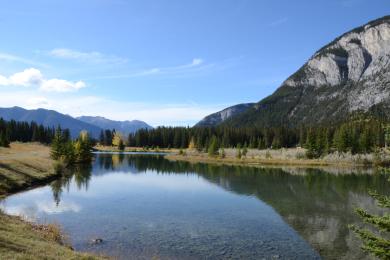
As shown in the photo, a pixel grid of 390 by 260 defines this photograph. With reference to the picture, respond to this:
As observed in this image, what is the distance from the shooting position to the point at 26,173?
68500mm

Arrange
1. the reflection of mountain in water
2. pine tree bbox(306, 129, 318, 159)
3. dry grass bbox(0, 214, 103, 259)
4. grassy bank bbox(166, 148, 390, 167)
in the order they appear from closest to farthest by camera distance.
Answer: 1. dry grass bbox(0, 214, 103, 259)
2. the reflection of mountain in water
3. grassy bank bbox(166, 148, 390, 167)
4. pine tree bbox(306, 129, 318, 159)

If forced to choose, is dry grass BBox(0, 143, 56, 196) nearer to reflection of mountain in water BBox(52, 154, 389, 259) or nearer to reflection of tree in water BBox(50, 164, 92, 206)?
reflection of tree in water BBox(50, 164, 92, 206)

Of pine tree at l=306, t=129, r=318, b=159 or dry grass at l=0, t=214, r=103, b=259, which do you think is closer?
dry grass at l=0, t=214, r=103, b=259

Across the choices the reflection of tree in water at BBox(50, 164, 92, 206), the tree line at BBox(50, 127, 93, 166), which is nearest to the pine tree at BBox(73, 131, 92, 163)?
the tree line at BBox(50, 127, 93, 166)

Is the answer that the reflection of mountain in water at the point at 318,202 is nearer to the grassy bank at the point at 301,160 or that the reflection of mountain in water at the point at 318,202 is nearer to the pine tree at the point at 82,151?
the pine tree at the point at 82,151

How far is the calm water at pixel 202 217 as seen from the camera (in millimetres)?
31375

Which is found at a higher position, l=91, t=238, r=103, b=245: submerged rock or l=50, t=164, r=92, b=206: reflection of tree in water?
l=50, t=164, r=92, b=206: reflection of tree in water

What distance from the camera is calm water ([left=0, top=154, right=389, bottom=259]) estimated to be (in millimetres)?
31375

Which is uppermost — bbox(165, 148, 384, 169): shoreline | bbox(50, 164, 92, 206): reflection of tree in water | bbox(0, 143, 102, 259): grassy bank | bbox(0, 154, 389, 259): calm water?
bbox(165, 148, 384, 169): shoreline

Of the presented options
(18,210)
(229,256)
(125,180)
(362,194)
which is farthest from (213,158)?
(229,256)

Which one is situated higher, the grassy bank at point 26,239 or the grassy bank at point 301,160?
the grassy bank at point 301,160

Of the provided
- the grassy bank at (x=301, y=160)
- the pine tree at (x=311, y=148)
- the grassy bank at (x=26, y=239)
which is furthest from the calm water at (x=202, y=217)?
the pine tree at (x=311, y=148)

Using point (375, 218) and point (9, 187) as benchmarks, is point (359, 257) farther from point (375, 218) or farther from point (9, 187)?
point (9, 187)

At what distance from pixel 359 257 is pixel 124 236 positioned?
20.1 m
